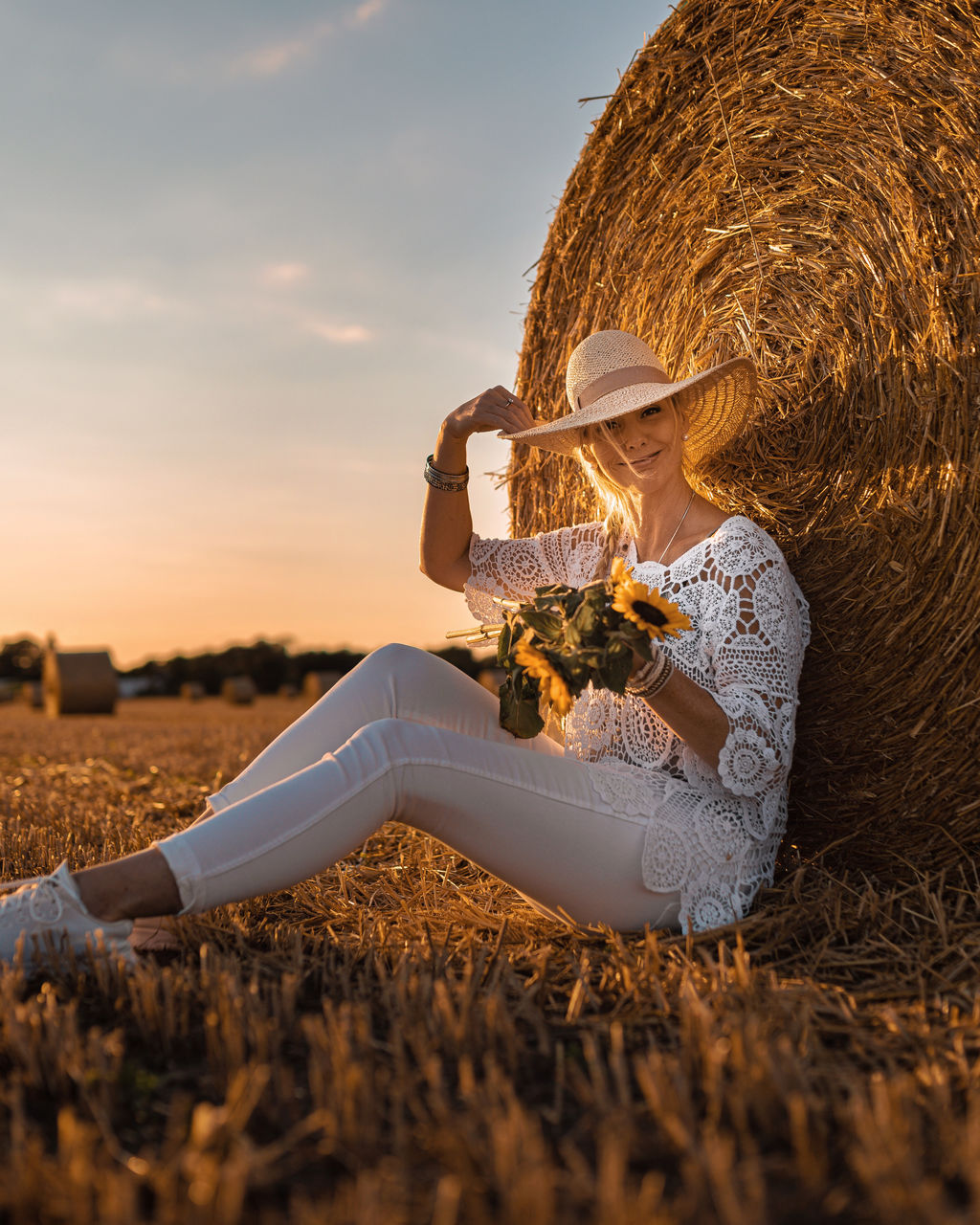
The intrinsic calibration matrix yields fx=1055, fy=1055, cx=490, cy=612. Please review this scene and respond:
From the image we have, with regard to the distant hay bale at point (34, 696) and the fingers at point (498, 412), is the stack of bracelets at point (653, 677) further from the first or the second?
the distant hay bale at point (34, 696)

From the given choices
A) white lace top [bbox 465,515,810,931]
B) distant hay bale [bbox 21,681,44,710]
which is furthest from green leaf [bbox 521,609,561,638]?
distant hay bale [bbox 21,681,44,710]

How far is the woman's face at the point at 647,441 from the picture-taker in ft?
8.13

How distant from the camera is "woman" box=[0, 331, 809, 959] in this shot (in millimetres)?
1904

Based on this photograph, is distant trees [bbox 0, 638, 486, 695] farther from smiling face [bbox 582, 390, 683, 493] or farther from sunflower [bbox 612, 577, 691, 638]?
sunflower [bbox 612, 577, 691, 638]

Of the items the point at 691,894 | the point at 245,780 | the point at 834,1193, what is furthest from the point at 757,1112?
the point at 245,780

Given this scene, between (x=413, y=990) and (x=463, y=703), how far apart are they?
1052mm

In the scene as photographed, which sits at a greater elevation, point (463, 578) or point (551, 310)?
point (551, 310)

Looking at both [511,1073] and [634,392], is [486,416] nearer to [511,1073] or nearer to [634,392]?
[634,392]

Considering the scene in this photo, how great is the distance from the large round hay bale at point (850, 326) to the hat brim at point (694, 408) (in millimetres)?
145

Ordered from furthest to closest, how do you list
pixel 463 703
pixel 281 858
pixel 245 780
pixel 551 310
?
pixel 551 310
pixel 463 703
pixel 245 780
pixel 281 858

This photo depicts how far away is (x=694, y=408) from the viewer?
2553 mm

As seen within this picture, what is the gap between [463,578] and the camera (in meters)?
3.01

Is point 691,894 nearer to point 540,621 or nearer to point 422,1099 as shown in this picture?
point 540,621

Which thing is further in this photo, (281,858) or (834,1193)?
(281,858)
